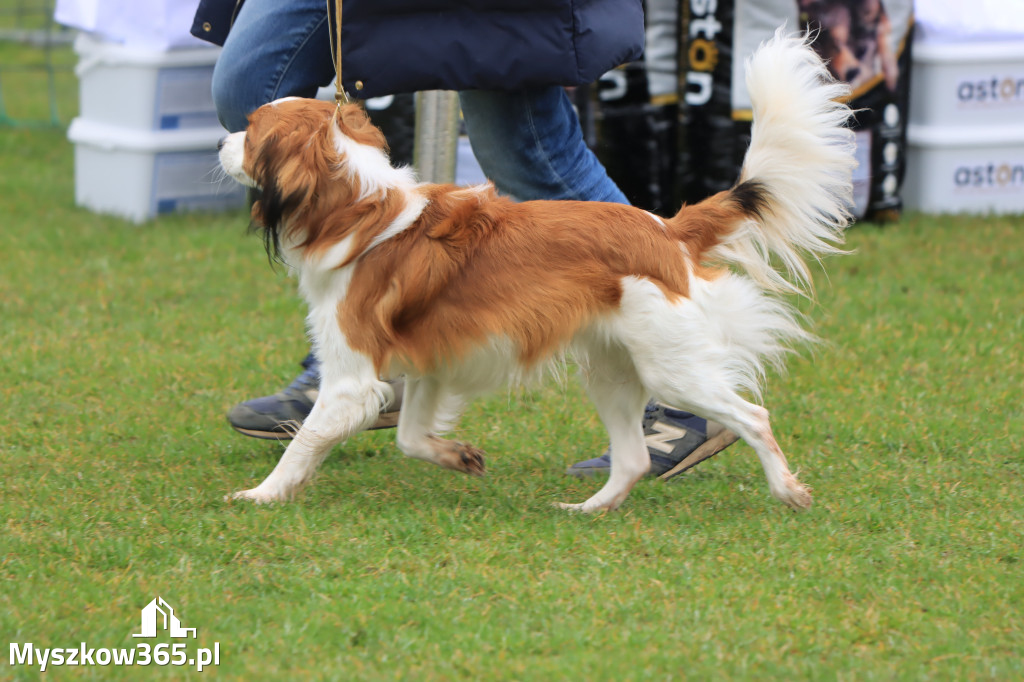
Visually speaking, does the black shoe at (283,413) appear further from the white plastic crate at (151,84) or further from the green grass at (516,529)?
the white plastic crate at (151,84)

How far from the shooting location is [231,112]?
3699 mm

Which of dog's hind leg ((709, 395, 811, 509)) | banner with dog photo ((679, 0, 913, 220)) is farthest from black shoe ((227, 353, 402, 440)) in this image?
banner with dog photo ((679, 0, 913, 220))

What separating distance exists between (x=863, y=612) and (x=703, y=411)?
0.77 m

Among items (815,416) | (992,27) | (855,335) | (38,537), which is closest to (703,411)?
(815,416)

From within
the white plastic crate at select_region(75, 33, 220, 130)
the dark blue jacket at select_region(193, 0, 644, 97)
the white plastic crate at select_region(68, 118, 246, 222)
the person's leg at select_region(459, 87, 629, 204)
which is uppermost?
the dark blue jacket at select_region(193, 0, 644, 97)

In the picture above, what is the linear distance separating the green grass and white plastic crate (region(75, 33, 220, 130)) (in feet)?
7.59

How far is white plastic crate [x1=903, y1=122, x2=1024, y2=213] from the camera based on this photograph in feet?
24.5

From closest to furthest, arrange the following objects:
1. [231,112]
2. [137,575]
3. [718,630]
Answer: [718,630] → [137,575] → [231,112]

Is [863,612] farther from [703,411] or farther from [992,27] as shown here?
[992,27]

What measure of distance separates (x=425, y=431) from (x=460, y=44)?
1158mm

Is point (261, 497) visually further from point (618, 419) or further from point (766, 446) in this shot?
point (766, 446)

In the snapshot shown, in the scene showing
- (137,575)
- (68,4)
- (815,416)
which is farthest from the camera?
(68,4)

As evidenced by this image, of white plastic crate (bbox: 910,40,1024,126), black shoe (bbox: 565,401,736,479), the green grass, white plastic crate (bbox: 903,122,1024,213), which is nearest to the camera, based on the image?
the green grass

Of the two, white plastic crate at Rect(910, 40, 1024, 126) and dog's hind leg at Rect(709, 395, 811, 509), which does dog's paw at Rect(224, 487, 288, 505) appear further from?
white plastic crate at Rect(910, 40, 1024, 126)
